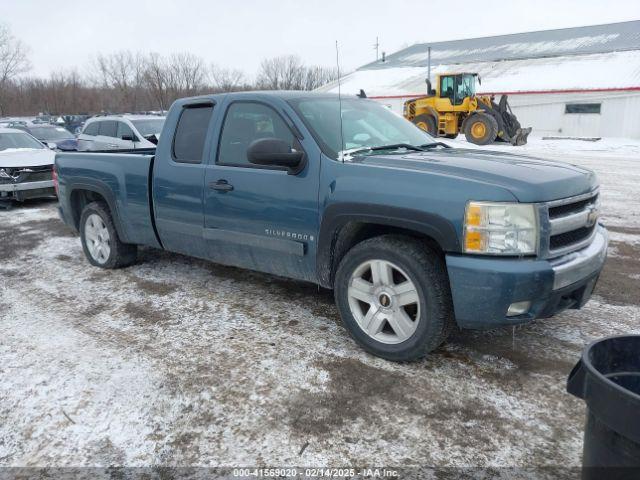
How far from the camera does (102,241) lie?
579cm

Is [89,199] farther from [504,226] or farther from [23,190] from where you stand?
[504,226]

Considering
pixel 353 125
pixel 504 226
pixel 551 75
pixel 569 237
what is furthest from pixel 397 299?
pixel 551 75

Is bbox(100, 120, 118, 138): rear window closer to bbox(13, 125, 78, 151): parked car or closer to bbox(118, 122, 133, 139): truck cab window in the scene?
bbox(118, 122, 133, 139): truck cab window

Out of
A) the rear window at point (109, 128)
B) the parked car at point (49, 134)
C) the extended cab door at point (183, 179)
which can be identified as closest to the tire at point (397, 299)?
the extended cab door at point (183, 179)

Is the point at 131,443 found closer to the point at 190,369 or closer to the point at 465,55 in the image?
the point at 190,369

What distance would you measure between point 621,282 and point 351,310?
299cm

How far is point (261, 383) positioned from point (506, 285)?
5.30 ft

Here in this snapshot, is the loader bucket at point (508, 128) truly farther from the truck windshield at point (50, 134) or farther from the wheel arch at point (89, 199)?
the wheel arch at point (89, 199)

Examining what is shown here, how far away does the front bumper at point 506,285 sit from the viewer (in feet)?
9.73

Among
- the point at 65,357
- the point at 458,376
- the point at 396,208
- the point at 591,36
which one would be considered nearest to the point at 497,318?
the point at 458,376

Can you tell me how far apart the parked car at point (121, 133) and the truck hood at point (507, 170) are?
8.52 meters

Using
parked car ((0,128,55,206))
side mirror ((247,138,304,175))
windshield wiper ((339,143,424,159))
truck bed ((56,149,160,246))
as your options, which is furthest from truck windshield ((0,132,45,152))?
windshield wiper ((339,143,424,159))

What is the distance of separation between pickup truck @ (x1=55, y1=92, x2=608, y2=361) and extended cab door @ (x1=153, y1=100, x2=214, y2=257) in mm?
14

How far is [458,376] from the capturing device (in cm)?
335
